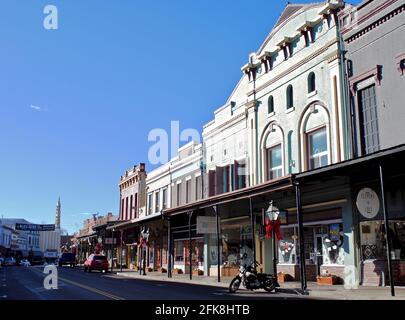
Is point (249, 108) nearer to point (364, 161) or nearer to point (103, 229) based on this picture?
point (364, 161)

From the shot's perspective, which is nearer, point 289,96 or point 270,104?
point 289,96

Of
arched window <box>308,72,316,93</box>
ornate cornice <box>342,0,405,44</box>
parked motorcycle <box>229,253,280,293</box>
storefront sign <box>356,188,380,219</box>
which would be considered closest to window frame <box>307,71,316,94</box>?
arched window <box>308,72,316,93</box>

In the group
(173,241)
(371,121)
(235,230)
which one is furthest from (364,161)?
(173,241)

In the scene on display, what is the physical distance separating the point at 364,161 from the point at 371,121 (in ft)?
15.2

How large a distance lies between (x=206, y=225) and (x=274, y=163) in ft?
15.9

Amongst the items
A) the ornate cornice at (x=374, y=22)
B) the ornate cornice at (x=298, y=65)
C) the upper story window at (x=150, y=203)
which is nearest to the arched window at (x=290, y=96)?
the ornate cornice at (x=298, y=65)

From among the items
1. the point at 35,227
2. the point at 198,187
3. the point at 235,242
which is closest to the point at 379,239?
the point at 235,242

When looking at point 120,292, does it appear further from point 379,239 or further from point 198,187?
point 198,187

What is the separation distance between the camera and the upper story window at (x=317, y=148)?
21.8 metres

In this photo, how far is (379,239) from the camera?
1864 centimetres

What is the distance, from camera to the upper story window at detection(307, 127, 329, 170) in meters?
21.8

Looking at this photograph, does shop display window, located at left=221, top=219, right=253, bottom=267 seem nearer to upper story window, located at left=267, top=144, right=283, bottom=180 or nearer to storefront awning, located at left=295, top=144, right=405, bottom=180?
upper story window, located at left=267, top=144, right=283, bottom=180

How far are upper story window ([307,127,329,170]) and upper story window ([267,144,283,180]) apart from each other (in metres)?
2.47

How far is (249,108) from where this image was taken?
27.6 metres
